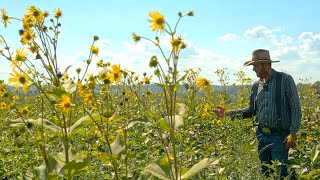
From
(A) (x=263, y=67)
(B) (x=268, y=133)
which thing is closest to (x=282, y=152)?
(B) (x=268, y=133)

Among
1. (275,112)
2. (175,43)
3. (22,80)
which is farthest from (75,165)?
(275,112)

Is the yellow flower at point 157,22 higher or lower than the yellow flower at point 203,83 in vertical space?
higher

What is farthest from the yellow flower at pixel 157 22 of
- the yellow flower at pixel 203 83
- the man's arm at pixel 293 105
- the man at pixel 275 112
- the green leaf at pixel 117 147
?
the man's arm at pixel 293 105

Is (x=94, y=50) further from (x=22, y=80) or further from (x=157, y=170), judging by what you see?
(x=157, y=170)

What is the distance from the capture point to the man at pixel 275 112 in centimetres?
Result: 404

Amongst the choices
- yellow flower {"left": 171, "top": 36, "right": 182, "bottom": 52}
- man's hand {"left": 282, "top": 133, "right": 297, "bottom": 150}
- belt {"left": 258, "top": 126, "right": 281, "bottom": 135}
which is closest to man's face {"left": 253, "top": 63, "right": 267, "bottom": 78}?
belt {"left": 258, "top": 126, "right": 281, "bottom": 135}

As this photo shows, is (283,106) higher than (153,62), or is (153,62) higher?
(153,62)

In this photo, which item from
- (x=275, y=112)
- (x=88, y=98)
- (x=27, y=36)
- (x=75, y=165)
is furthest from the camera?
(x=275, y=112)

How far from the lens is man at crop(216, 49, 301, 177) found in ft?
13.2

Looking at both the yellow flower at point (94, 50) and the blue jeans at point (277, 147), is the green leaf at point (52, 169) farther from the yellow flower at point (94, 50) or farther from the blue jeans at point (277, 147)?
the blue jeans at point (277, 147)

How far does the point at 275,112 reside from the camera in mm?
4145

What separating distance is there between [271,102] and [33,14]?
262 cm

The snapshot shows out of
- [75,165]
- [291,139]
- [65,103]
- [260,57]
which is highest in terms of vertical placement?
[260,57]

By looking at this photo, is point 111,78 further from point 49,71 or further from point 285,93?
point 285,93
